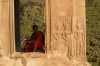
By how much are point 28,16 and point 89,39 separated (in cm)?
480

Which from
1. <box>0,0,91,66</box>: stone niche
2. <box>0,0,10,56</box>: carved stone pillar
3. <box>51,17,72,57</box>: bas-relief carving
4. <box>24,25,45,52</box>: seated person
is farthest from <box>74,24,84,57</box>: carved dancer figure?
<box>0,0,10,56</box>: carved stone pillar

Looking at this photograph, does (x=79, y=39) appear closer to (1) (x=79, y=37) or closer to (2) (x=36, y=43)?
(1) (x=79, y=37)

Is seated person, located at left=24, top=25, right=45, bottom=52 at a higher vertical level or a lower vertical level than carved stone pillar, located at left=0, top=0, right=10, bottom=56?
lower

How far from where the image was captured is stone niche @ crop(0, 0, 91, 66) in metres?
8.90

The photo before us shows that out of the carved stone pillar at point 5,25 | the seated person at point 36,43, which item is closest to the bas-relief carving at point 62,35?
the carved stone pillar at point 5,25

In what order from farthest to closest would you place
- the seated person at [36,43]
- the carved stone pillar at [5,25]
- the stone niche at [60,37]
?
the seated person at [36,43], the carved stone pillar at [5,25], the stone niche at [60,37]

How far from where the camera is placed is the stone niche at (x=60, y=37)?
8.90 m

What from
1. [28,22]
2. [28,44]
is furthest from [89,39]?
[28,44]

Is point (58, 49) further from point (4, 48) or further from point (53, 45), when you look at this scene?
point (4, 48)

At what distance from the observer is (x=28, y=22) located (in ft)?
87.9

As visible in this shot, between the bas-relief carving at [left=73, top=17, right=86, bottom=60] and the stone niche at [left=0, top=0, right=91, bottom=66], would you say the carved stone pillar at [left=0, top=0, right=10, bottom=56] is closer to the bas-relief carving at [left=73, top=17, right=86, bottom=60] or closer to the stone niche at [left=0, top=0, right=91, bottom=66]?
the stone niche at [left=0, top=0, right=91, bottom=66]

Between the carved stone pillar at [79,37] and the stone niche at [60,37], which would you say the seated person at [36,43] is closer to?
the stone niche at [60,37]

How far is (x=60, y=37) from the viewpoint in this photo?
897 centimetres

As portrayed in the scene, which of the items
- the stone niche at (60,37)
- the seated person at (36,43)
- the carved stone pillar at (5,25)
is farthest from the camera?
the seated person at (36,43)
